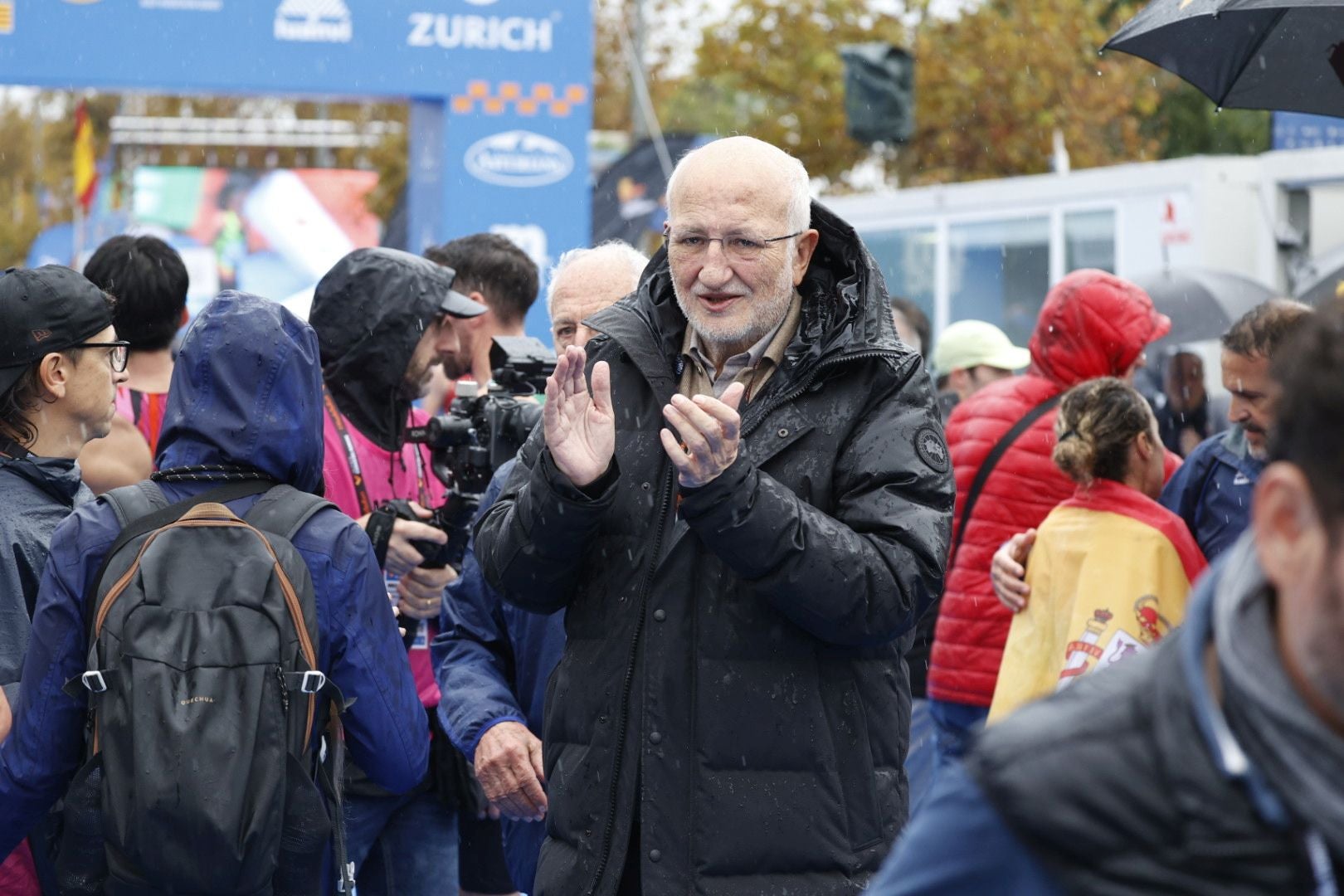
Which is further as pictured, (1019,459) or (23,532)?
(1019,459)

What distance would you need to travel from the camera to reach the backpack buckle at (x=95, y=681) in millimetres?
3166

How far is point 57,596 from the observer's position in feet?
10.9

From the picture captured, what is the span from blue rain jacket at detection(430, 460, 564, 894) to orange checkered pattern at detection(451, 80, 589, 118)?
10.8 meters

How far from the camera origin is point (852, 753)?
126 inches

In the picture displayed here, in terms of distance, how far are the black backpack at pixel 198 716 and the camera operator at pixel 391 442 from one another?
131cm

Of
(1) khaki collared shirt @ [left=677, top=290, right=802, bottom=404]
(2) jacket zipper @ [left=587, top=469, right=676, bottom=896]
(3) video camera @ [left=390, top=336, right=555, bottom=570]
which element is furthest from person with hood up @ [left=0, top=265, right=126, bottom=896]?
(1) khaki collared shirt @ [left=677, top=290, right=802, bottom=404]

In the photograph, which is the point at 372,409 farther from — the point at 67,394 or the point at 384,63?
the point at 384,63

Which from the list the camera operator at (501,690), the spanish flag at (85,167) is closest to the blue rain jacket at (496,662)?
the camera operator at (501,690)

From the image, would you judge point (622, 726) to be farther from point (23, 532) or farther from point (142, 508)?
point (23, 532)

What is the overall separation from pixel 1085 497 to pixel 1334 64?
4.61ft

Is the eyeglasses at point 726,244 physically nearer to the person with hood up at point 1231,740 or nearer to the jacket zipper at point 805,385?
the jacket zipper at point 805,385

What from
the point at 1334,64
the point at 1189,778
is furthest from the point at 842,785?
the point at 1334,64

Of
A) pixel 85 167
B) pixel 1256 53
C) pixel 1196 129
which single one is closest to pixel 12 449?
pixel 1256 53

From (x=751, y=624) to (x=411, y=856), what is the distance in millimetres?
2088
